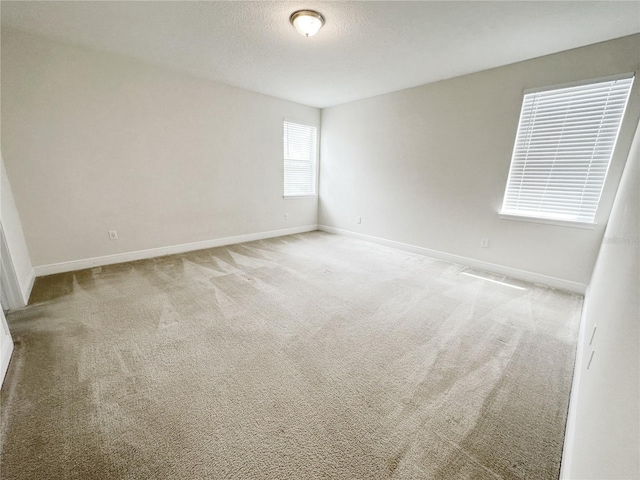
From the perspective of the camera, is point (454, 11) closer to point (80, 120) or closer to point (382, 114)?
point (382, 114)

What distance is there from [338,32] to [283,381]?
9.74 feet

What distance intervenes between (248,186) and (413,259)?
299 centimetres

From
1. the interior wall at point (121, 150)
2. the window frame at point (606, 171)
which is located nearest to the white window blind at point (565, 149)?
the window frame at point (606, 171)

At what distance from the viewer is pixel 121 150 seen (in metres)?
3.22

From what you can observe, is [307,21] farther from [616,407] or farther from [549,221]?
[549,221]

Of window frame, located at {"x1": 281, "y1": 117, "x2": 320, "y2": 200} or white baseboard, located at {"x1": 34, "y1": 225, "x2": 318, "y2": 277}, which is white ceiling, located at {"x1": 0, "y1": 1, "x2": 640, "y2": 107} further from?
white baseboard, located at {"x1": 34, "y1": 225, "x2": 318, "y2": 277}

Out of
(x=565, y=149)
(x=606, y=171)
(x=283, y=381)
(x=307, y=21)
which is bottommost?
(x=283, y=381)

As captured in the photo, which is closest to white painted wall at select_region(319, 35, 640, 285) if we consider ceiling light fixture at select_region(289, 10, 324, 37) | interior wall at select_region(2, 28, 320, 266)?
interior wall at select_region(2, 28, 320, 266)

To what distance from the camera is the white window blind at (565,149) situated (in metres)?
2.54

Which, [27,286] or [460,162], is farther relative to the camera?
[460,162]

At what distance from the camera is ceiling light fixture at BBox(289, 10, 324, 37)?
2135 millimetres

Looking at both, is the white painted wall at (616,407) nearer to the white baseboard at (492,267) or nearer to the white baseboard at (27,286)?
the white baseboard at (492,267)

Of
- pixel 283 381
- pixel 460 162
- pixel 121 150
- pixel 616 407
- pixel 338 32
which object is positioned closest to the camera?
pixel 616 407

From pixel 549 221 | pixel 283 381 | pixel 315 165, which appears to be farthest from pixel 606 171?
pixel 315 165
